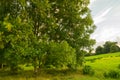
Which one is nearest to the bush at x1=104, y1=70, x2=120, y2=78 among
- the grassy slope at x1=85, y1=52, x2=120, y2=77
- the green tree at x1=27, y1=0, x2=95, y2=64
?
the grassy slope at x1=85, y1=52, x2=120, y2=77

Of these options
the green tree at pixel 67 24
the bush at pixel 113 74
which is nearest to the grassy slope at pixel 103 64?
the bush at pixel 113 74

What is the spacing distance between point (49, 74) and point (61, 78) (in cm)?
278

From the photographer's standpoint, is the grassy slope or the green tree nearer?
the green tree

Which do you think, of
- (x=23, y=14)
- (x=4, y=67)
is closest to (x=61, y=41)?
(x=23, y=14)

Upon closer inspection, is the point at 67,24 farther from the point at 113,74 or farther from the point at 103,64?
the point at 103,64

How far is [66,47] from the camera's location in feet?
129

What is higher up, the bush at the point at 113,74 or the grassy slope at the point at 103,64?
the grassy slope at the point at 103,64

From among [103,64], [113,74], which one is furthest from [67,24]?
[103,64]

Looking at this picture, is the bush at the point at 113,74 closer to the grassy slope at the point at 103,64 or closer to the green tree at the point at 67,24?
the grassy slope at the point at 103,64

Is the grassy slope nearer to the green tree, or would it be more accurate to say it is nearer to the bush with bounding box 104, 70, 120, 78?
the bush with bounding box 104, 70, 120, 78

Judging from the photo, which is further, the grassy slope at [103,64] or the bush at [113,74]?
the grassy slope at [103,64]

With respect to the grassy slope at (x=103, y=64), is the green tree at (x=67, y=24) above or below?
above

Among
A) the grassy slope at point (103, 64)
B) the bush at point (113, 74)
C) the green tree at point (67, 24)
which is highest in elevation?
the green tree at point (67, 24)

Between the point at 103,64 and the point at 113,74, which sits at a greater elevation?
the point at 103,64
